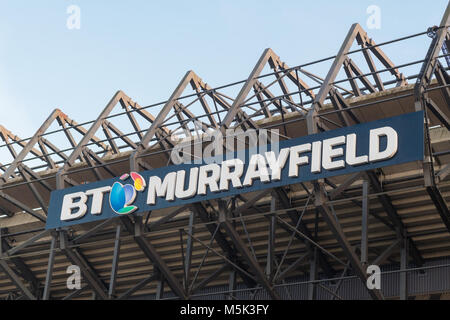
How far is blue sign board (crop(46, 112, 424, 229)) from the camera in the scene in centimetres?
2469

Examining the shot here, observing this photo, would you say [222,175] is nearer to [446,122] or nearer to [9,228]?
[446,122]

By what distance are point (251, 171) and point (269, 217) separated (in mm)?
2221

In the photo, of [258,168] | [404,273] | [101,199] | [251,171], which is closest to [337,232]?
[258,168]

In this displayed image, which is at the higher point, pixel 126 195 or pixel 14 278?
pixel 126 195

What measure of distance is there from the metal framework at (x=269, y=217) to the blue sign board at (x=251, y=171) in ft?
1.95

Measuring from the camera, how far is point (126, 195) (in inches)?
1141

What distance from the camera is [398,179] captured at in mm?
27406

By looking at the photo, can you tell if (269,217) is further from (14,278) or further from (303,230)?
(14,278)

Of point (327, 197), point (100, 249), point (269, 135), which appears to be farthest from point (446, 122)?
point (100, 249)

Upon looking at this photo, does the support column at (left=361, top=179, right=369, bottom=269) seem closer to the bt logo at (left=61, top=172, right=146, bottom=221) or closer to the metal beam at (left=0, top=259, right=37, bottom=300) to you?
the bt logo at (left=61, top=172, right=146, bottom=221)

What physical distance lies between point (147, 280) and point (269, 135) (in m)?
7.60

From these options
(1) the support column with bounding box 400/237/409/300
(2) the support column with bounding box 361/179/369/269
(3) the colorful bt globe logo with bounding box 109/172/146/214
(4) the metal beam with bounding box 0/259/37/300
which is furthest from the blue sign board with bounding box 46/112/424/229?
(1) the support column with bounding box 400/237/409/300

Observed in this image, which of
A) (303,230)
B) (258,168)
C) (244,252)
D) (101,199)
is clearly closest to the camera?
(258,168)
